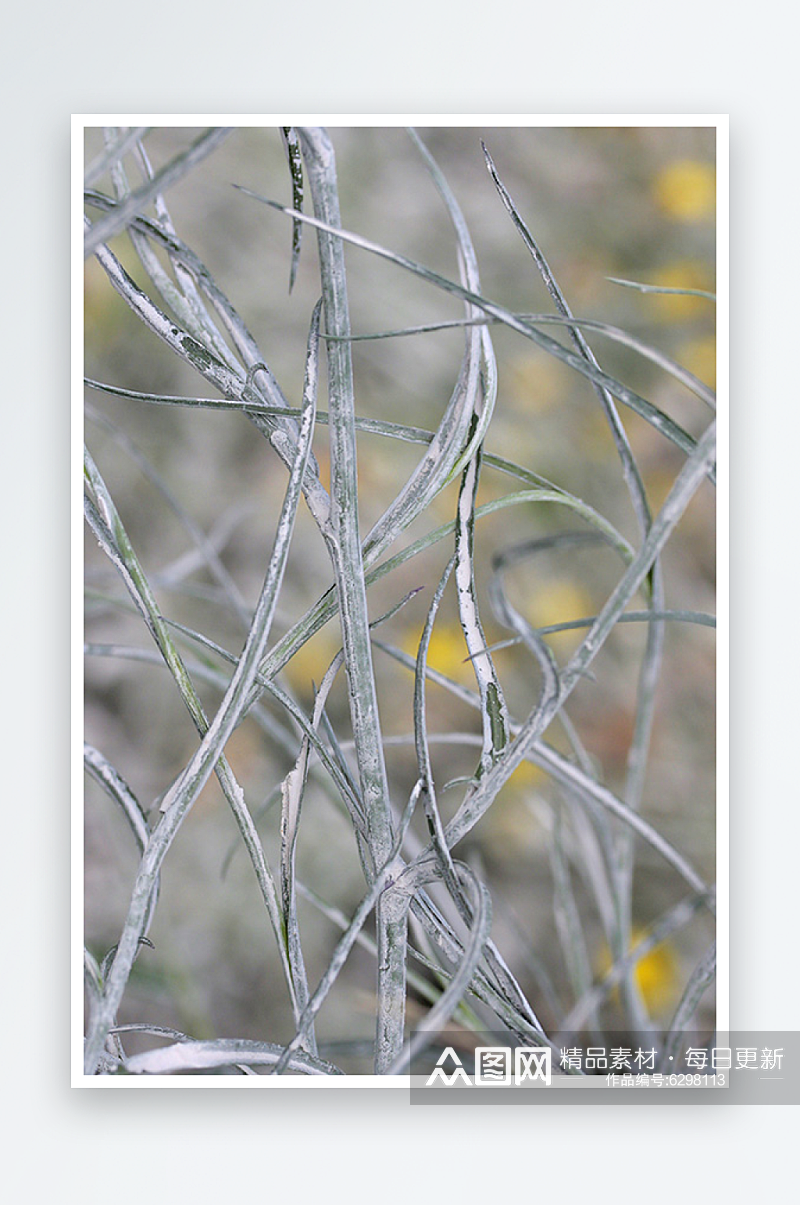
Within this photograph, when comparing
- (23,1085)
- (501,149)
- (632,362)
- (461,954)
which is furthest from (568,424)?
(23,1085)

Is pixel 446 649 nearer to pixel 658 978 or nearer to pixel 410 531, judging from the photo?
pixel 410 531

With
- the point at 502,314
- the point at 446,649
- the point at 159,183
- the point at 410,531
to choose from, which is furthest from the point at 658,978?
the point at 159,183

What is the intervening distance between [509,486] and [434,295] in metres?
0.22

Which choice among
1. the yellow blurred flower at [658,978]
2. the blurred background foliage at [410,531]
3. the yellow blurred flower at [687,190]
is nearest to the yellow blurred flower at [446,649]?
the blurred background foliage at [410,531]

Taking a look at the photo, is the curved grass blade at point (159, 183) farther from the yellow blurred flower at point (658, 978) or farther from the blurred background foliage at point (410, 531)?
the yellow blurred flower at point (658, 978)

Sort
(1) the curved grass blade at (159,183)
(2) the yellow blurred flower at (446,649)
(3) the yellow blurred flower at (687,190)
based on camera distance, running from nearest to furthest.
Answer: (1) the curved grass blade at (159,183) < (3) the yellow blurred flower at (687,190) < (2) the yellow blurred flower at (446,649)

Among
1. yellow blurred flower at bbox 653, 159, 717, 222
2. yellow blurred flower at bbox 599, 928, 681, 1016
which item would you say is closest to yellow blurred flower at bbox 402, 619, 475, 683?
yellow blurred flower at bbox 599, 928, 681, 1016

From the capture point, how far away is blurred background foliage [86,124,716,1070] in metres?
0.68

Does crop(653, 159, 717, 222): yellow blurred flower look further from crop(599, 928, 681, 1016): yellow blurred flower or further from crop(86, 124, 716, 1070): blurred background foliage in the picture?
crop(599, 928, 681, 1016): yellow blurred flower

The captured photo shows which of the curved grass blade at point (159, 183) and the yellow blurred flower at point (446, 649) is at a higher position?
the curved grass blade at point (159, 183)

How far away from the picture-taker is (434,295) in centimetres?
78

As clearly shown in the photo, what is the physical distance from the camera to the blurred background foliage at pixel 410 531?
2.22ft

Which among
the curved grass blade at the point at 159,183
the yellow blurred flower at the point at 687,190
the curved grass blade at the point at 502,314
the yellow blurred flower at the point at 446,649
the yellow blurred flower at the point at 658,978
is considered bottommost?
the yellow blurred flower at the point at 658,978
